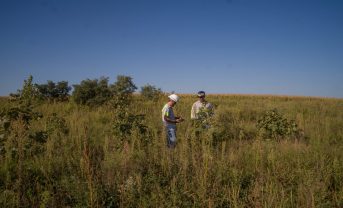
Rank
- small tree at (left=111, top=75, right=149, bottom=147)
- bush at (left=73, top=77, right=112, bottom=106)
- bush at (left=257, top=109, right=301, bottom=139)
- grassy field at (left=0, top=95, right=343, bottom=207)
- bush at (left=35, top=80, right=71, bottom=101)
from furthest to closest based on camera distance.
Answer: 1. bush at (left=35, top=80, right=71, bottom=101)
2. bush at (left=73, top=77, right=112, bottom=106)
3. bush at (left=257, top=109, right=301, bottom=139)
4. small tree at (left=111, top=75, right=149, bottom=147)
5. grassy field at (left=0, top=95, right=343, bottom=207)

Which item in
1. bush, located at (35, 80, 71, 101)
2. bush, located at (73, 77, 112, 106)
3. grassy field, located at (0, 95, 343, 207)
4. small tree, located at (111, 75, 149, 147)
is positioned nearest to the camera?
grassy field, located at (0, 95, 343, 207)

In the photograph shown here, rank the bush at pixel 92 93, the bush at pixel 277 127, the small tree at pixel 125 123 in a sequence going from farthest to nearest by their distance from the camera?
the bush at pixel 92 93 < the bush at pixel 277 127 < the small tree at pixel 125 123

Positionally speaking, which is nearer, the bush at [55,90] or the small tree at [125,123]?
the small tree at [125,123]

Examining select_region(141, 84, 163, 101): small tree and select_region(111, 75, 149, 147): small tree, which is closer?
select_region(111, 75, 149, 147): small tree

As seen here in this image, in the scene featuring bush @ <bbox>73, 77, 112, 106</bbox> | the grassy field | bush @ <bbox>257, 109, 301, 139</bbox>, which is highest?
bush @ <bbox>73, 77, 112, 106</bbox>

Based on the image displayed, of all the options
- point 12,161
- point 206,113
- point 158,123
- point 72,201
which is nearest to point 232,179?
point 72,201

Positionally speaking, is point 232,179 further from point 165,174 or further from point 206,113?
point 206,113

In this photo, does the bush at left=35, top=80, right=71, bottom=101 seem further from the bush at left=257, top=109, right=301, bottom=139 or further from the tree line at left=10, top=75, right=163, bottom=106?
the bush at left=257, top=109, right=301, bottom=139

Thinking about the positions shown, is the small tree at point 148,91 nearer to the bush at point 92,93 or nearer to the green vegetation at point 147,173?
the bush at point 92,93

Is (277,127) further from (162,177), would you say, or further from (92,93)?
(92,93)

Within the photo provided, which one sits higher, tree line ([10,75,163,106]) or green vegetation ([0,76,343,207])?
tree line ([10,75,163,106])

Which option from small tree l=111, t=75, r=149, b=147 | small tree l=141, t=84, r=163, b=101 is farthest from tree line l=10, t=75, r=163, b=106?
small tree l=111, t=75, r=149, b=147

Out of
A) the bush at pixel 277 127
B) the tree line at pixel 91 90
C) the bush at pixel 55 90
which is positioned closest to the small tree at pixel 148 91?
the tree line at pixel 91 90

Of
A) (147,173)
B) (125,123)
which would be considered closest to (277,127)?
(125,123)
